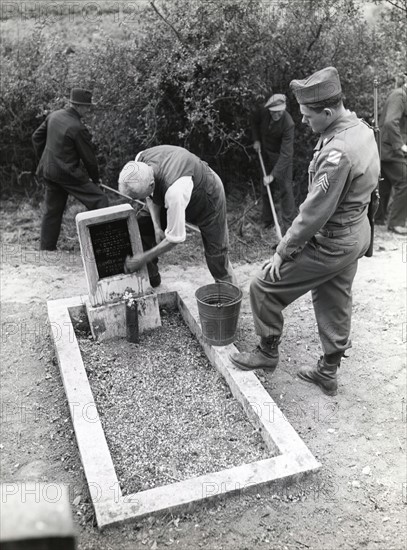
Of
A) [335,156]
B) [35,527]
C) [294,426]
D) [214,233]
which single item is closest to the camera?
[35,527]

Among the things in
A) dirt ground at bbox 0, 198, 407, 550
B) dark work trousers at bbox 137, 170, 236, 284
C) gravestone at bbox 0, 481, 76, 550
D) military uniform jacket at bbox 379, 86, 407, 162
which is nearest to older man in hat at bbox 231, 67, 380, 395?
dirt ground at bbox 0, 198, 407, 550

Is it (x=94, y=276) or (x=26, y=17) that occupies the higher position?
(x=26, y=17)

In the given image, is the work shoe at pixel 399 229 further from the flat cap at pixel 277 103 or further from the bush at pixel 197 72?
the flat cap at pixel 277 103

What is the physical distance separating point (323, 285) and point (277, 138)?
157 inches

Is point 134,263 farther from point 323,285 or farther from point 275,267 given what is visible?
point 323,285

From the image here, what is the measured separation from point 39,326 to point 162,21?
449cm

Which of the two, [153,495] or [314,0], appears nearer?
[153,495]

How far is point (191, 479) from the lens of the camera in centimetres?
371

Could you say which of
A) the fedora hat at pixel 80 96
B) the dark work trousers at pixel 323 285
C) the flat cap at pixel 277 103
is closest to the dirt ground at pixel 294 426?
the dark work trousers at pixel 323 285

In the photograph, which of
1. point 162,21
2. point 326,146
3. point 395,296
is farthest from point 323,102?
point 162,21

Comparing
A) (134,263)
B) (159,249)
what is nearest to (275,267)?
(159,249)

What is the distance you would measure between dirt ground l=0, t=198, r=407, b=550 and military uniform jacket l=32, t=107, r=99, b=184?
1.11 m

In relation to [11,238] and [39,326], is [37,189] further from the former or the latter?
[39,326]

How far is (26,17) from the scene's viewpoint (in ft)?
36.7
